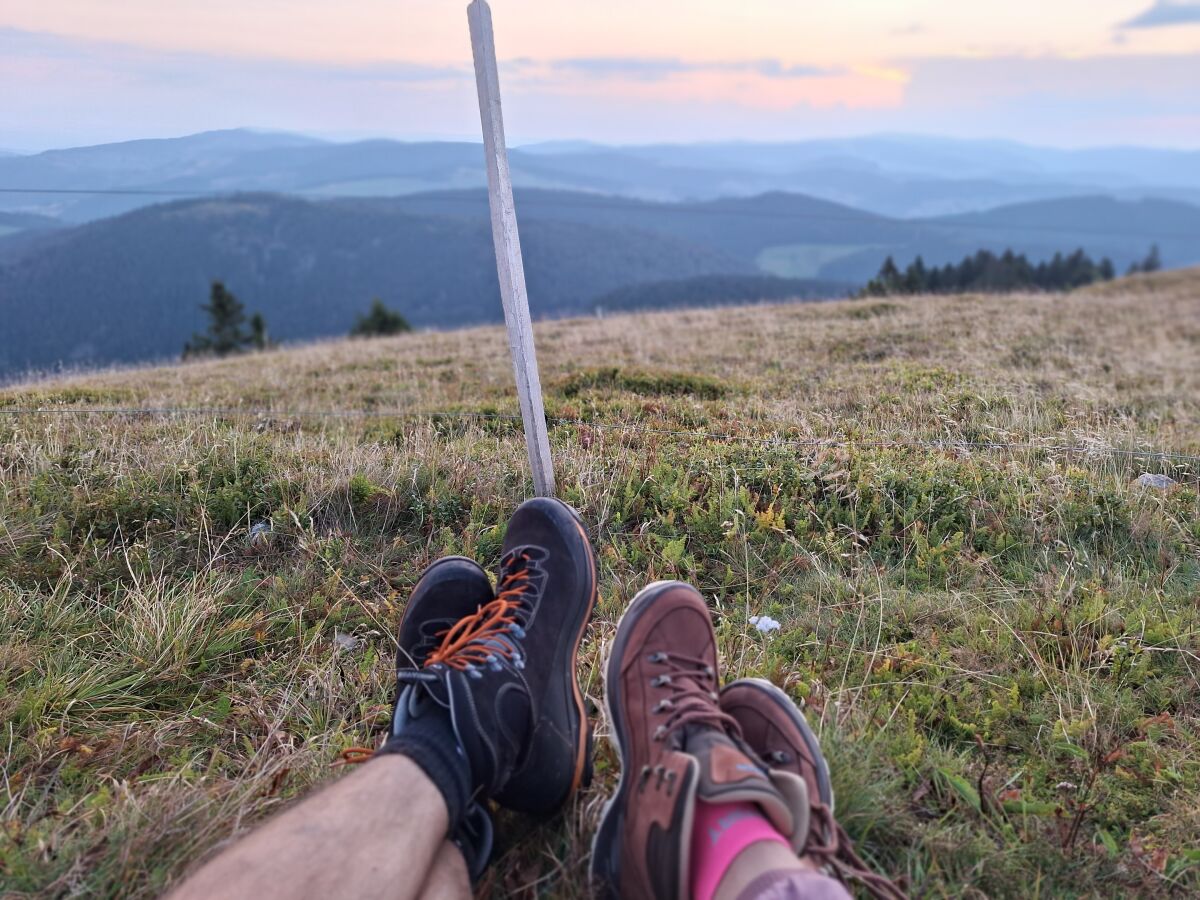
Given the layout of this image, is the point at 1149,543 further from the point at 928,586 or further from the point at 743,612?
the point at 743,612

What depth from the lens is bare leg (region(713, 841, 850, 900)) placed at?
1.58m

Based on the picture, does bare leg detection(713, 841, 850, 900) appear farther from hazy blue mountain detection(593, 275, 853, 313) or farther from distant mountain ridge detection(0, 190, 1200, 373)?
distant mountain ridge detection(0, 190, 1200, 373)

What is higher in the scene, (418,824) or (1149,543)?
(418,824)

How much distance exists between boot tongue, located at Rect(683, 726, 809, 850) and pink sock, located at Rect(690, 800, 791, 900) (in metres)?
0.03

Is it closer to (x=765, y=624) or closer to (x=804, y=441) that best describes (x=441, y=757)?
(x=765, y=624)

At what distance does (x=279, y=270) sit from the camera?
627 ft

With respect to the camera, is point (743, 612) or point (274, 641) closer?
point (274, 641)

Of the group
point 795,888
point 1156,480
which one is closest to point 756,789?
point 795,888

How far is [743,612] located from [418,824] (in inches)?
72.0

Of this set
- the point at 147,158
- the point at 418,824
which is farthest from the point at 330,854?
the point at 147,158

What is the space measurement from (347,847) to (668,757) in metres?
0.79

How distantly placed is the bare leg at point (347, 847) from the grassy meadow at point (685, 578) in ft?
1.21

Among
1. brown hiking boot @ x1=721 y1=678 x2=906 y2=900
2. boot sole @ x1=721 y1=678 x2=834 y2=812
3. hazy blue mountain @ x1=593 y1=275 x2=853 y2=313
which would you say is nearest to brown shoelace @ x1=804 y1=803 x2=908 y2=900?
brown hiking boot @ x1=721 y1=678 x2=906 y2=900

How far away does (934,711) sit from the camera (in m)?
2.58
